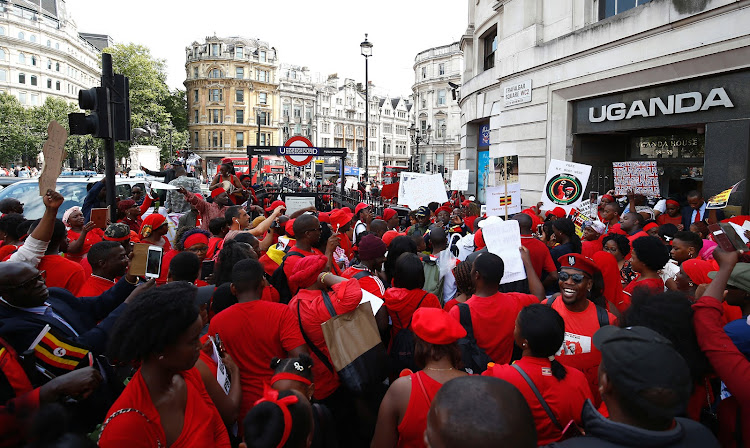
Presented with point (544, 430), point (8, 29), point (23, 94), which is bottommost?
point (544, 430)

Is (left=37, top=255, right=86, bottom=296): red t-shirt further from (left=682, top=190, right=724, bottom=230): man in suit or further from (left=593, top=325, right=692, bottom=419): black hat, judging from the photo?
(left=682, top=190, right=724, bottom=230): man in suit

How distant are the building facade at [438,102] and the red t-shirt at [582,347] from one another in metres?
66.9

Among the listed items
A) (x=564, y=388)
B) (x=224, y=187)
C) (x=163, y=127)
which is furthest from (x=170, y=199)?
(x=163, y=127)

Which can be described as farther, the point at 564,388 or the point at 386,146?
A: the point at 386,146

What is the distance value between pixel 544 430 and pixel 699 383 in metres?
1.03

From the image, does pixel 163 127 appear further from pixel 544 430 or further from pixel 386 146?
pixel 544 430

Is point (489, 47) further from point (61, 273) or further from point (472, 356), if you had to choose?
point (61, 273)

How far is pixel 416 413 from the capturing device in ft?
7.86

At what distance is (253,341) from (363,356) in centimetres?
73

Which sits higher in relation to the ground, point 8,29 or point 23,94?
point 8,29

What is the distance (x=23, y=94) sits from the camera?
2847 inches

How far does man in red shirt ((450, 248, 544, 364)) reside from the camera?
335cm

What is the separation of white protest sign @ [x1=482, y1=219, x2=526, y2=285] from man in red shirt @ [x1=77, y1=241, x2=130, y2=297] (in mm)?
→ 3271

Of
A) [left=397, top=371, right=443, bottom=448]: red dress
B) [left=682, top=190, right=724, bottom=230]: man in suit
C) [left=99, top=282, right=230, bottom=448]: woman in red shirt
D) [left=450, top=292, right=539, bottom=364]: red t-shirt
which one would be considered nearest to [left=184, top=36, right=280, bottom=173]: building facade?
[left=682, top=190, right=724, bottom=230]: man in suit
